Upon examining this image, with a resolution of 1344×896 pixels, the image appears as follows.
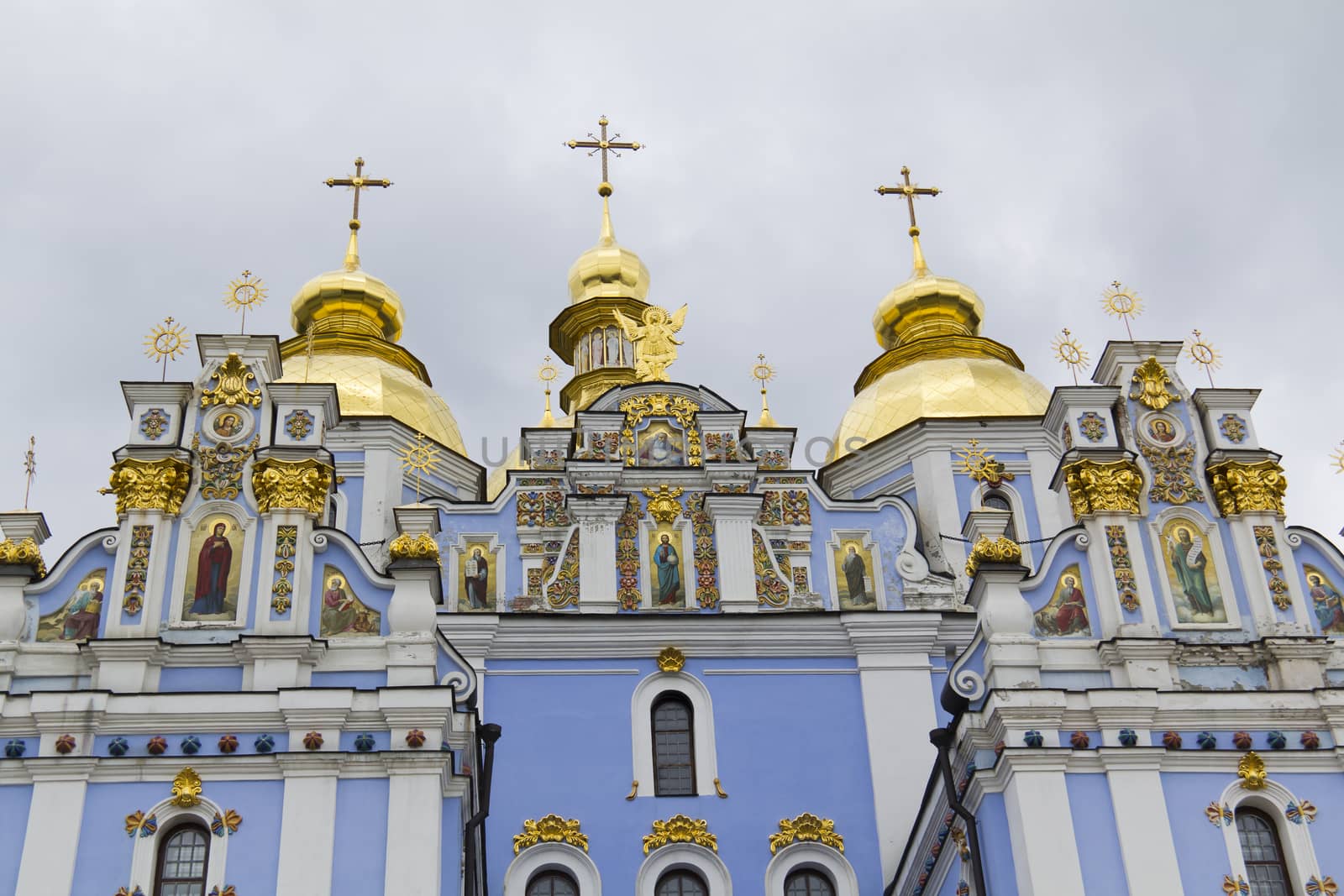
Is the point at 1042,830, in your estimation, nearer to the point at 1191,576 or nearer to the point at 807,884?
the point at 1191,576

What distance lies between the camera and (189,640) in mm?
17656

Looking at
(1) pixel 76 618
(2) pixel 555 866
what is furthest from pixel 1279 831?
(1) pixel 76 618

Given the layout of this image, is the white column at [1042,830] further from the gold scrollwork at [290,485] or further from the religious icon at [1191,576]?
the gold scrollwork at [290,485]

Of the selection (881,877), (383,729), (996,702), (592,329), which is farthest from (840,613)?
(592,329)

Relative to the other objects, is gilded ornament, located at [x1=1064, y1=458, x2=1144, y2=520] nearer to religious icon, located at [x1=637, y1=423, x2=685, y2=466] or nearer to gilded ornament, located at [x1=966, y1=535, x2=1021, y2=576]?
gilded ornament, located at [x1=966, y1=535, x2=1021, y2=576]

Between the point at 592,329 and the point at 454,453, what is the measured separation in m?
9.31

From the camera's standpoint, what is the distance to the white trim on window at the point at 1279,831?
16.4 metres

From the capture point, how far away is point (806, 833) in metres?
20.6

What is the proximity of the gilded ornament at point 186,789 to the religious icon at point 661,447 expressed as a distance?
8.04 meters

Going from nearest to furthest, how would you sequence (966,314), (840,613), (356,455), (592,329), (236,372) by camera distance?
(236,372)
(840,613)
(356,455)
(966,314)
(592,329)

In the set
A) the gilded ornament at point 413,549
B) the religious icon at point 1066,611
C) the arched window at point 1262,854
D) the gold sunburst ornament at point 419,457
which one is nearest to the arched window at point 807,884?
the religious icon at point 1066,611

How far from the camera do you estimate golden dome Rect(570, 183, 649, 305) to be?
36375 mm

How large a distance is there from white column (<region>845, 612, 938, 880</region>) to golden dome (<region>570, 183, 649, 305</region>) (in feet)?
50.7

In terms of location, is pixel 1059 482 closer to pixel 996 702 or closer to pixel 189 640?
pixel 996 702
